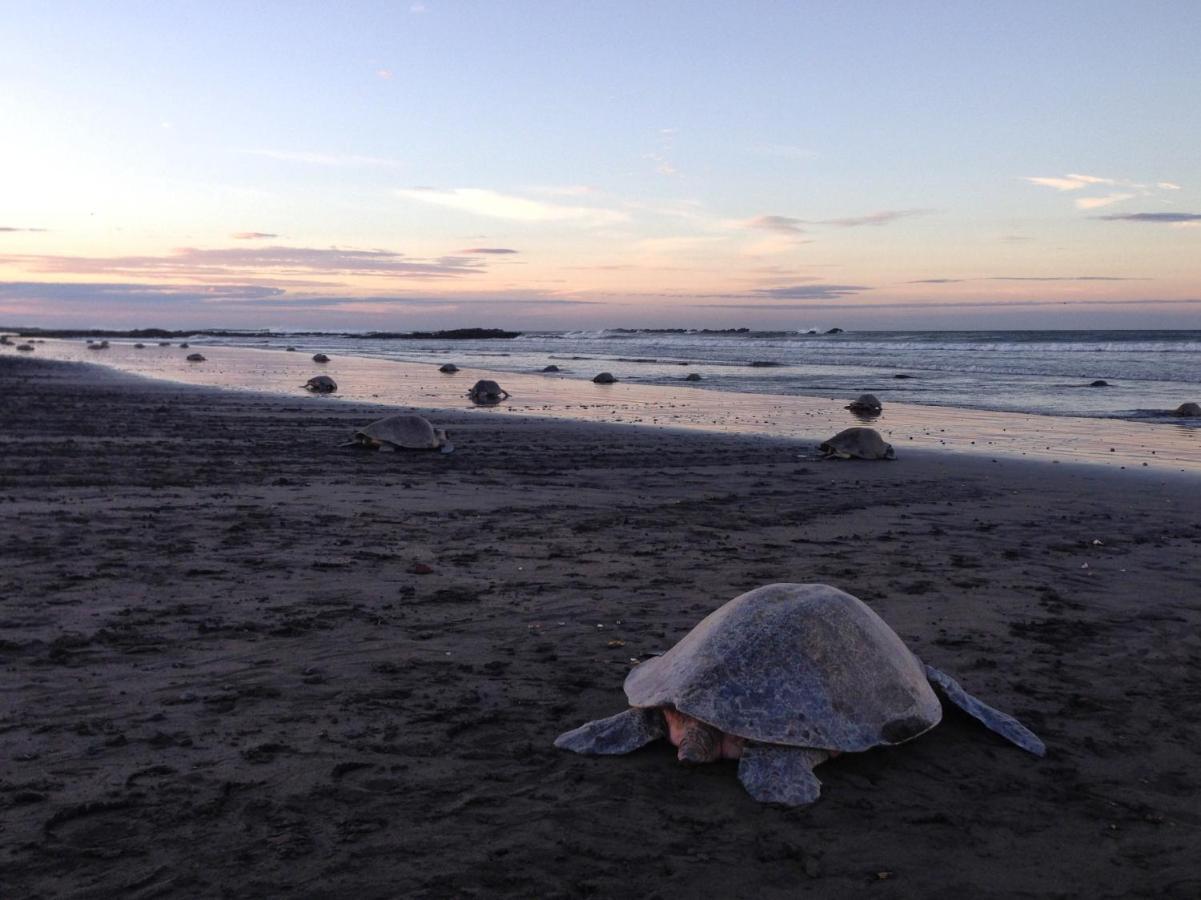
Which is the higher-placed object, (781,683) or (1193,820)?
(781,683)

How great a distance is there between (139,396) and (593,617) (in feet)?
73.9

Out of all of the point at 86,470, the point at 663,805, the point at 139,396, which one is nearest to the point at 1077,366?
the point at 139,396

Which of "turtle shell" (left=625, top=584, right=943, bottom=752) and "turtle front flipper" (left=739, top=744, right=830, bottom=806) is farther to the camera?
"turtle shell" (left=625, top=584, right=943, bottom=752)

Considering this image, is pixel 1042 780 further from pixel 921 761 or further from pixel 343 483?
pixel 343 483

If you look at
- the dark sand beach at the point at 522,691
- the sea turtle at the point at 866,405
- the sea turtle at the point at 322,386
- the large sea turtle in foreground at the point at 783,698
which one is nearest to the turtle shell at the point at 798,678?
the large sea turtle in foreground at the point at 783,698

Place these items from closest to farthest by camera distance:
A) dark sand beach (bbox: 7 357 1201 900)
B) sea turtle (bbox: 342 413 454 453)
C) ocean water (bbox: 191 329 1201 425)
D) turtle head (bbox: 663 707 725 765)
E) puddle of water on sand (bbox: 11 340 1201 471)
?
dark sand beach (bbox: 7 357 1201 900)
turtle head (bbox: 663 707 725 765)
sea turtle (bbox: 342 413 454 453)
puddle of water on sand (bbox: 11 340 1201 471)
ocean water (bbox: 191 329 1201 425)

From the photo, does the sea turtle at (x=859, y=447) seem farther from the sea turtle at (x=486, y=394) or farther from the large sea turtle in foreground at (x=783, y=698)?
the sea turtle at (x=486, y=394)

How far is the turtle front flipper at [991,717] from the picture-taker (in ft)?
15.4

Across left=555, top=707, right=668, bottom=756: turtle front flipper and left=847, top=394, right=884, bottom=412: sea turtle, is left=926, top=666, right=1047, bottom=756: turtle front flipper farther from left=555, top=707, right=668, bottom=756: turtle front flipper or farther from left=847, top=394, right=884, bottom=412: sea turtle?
left=847, top=394, right=884, bottom=412: sea turtle

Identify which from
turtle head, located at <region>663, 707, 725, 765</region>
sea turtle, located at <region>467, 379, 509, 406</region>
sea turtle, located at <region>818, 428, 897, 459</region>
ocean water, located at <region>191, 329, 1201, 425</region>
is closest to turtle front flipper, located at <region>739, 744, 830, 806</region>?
turtle head, located at <region>663, 707, 725, 765</region>

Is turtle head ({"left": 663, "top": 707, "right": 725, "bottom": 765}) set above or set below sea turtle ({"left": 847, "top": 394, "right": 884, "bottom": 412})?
below

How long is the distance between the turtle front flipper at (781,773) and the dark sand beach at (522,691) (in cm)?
7

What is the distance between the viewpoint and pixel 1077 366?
4447 cm

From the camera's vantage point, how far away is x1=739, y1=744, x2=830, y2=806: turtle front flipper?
414cm
